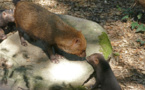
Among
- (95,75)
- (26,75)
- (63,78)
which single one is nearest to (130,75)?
(95,75)

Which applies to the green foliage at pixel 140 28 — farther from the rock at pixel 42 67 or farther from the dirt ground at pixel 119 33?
the rock at pixel 42 67

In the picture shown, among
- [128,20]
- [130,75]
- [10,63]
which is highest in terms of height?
[128,20]

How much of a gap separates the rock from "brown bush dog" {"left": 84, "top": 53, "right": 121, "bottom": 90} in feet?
0.76

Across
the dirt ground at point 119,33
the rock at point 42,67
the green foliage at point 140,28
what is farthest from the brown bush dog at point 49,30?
the green foliage at point 140,28

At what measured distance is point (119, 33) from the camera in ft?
26.2

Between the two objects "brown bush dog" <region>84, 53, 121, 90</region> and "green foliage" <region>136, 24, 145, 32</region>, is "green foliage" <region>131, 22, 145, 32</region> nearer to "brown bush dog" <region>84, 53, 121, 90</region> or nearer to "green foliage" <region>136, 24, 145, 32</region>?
"green foliage" <region>136, 24, 145, 32</region>

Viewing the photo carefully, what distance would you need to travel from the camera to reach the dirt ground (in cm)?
605

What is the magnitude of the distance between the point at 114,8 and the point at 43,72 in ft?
20.0

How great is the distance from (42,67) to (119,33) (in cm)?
399

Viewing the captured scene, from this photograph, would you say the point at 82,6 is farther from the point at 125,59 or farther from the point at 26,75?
the point at 26,75

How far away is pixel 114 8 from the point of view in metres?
9.85

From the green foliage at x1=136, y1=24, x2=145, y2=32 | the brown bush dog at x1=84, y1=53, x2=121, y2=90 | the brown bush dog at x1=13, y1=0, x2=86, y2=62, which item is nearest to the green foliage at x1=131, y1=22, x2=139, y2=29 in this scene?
the green foliage at x1=136, y1=24, x2=145, y2=32

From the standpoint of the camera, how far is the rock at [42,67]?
16.4 ft

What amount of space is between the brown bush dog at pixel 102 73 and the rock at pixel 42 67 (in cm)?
23
